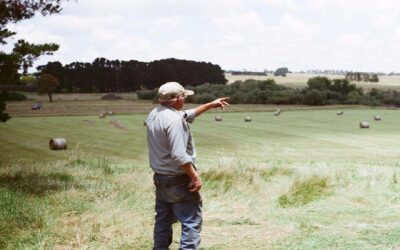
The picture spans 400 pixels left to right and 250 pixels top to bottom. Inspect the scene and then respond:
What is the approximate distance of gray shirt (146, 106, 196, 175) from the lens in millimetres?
5168

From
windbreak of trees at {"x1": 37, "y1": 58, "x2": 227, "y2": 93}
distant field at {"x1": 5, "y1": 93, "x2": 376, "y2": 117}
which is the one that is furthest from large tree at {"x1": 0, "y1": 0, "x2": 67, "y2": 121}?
windbreak of trees at {"x1": 37, "y1": 58, "x2": 227, "y2": 93}

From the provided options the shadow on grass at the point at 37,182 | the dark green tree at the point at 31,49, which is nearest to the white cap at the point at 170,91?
the shadow on grass at the point at 37,182

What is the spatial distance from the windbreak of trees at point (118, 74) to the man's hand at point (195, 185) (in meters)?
70.5

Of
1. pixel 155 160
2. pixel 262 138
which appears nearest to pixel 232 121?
pixel 262 138

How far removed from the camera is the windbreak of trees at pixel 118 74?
7631cm

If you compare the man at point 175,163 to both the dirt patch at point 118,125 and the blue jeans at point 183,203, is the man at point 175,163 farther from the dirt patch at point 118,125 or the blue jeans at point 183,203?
the dirt patch at point 118,125

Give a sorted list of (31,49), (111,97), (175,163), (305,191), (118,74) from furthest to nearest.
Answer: (118,74), (111,97), (31,49), (305,191), (175,163)

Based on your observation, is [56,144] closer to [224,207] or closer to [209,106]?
[224,207]

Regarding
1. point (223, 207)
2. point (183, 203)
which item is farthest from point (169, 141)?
point (223, 207)

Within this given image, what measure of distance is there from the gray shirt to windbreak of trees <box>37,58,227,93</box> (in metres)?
70.3

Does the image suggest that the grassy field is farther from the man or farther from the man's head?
the man's head

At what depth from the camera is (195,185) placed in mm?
5316

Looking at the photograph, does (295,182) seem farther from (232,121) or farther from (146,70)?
(146,70)

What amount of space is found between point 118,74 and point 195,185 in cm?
7439
